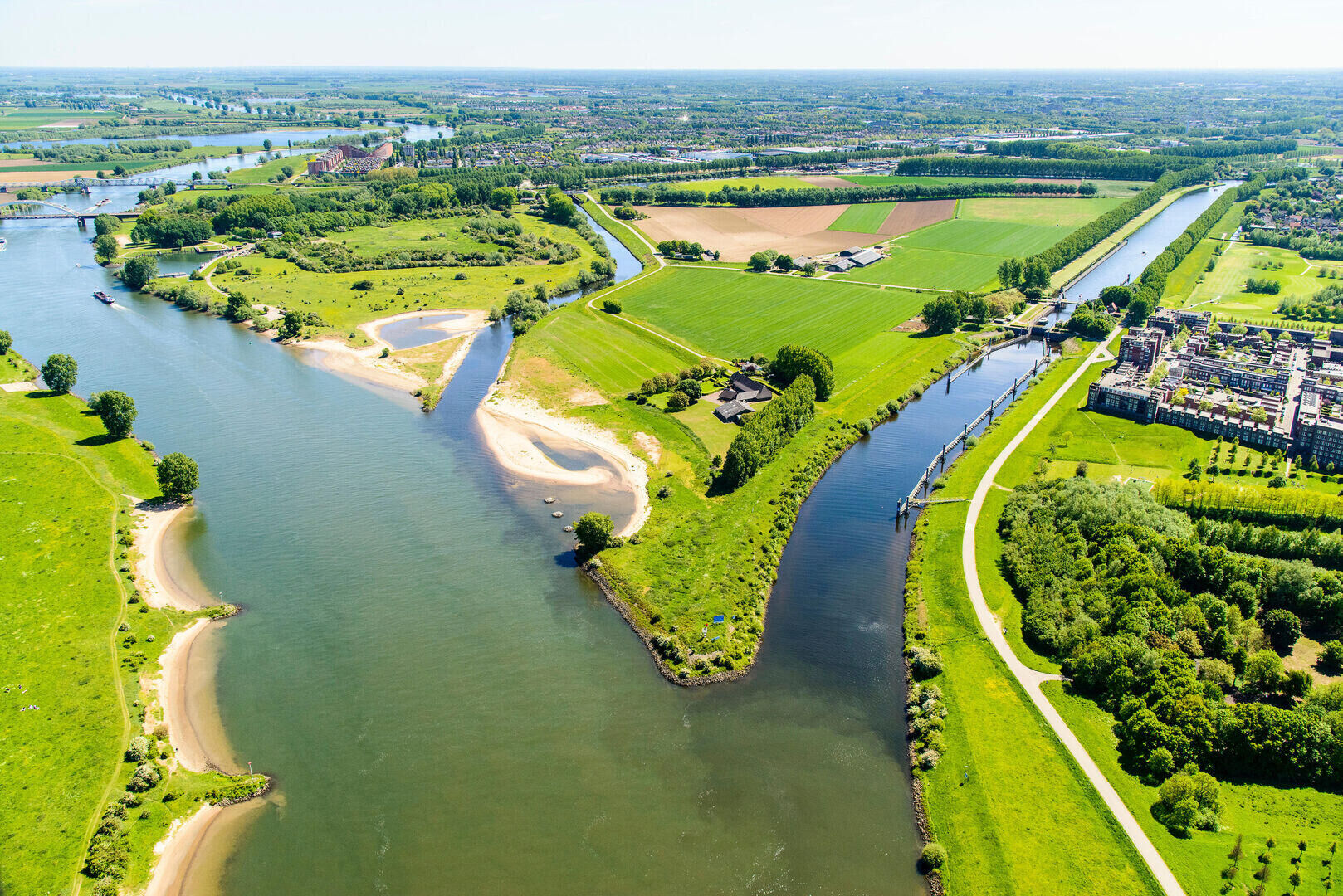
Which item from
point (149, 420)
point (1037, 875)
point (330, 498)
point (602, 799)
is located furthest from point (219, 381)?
point (1037, 875)

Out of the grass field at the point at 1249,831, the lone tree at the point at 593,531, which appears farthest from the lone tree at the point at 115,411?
the grass field at the point at 1249,831

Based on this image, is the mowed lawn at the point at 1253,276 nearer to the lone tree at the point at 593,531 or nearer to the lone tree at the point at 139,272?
the lone tree at the point at 593,531

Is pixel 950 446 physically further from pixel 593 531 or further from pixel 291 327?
pixel 291 327

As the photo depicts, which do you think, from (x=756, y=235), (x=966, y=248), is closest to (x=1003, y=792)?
(x=966, y=248)

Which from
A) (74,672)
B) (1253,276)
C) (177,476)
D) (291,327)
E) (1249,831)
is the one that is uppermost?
(1253,276)

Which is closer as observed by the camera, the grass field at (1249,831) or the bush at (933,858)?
the grass field at (1249,831)

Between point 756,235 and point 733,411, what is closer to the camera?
point 733,411

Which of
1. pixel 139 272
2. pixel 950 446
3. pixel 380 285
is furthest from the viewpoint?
pixel 380 285
